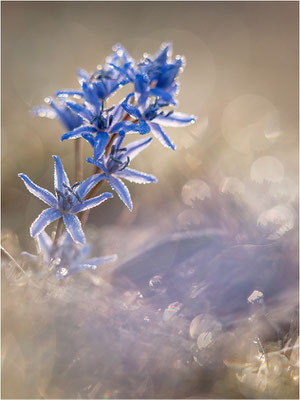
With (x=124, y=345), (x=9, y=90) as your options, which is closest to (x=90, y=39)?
(x=9, y=90)

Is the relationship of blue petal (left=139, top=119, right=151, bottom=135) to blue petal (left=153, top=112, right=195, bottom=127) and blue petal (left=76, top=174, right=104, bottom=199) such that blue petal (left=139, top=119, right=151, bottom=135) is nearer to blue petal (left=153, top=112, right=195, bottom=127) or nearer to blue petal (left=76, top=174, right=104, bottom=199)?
blue petal (left=153, top=112, right=195, bottom=127)

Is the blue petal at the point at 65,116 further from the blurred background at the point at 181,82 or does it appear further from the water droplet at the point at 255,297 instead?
the water droplet at the point at 255,297

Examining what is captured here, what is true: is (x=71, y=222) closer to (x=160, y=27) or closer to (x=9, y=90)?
(x=9, y=90)

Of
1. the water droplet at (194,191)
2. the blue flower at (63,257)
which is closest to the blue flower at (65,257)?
the blue flower at (63,257)

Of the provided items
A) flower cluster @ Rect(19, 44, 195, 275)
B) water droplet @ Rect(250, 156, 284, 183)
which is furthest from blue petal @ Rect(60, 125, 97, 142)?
water droplet @ Rect(250, 156, 284, 183)

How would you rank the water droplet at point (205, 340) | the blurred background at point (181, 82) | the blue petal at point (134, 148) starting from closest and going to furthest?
the water droplet at point (205, 340), the blue petal at point (134, 148), the blurred background at point (181, 82)

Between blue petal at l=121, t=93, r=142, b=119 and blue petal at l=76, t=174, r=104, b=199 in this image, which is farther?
blue petal at l=76, t=174, r=104, b=199
